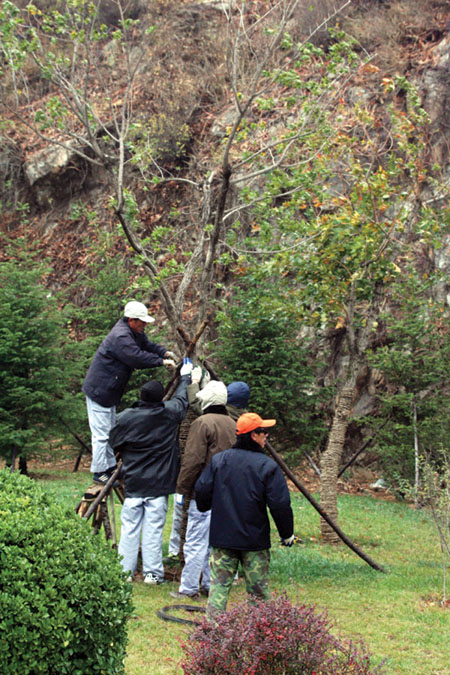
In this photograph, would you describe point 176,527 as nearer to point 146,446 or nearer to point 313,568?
point 146,446

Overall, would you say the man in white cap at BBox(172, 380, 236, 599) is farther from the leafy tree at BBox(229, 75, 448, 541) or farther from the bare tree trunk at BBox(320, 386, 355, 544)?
the bare tree trunk at BBox(320, 386, 355, 544)

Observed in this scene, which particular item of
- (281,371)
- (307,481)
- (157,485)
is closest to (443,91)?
(281,371)

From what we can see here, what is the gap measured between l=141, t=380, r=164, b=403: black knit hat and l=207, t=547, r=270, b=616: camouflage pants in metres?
2.39

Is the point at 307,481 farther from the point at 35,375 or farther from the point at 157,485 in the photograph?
the point at 157,485

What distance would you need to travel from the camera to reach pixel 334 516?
10.5 metres

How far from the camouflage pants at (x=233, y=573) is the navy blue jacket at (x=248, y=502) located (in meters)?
0.11

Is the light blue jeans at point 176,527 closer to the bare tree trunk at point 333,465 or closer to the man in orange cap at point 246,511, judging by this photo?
the man in orange cap at point 246,511

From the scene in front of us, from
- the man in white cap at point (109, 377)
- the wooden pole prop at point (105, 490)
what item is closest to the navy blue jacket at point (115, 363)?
the man in white cap at point (109, 377)

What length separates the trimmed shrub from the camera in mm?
3770

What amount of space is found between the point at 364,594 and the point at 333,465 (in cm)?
320

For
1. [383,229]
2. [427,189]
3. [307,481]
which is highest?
[427,189]

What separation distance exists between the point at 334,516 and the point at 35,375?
6.36m

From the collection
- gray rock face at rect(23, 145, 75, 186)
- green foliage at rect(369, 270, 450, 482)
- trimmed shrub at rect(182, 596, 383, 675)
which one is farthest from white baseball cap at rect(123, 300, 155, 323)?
gray rock face at rect(23, 145, 75, 186)

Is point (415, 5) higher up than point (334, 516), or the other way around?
point (415, 5)
